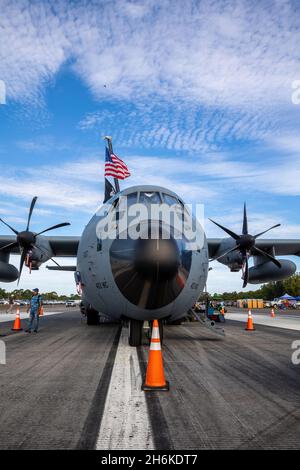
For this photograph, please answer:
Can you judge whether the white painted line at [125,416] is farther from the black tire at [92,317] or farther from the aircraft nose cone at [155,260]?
the black tire at [92,317]

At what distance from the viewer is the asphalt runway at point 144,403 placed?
3.29m

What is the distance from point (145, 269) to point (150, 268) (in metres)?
0.10

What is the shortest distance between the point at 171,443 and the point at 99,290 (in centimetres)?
549

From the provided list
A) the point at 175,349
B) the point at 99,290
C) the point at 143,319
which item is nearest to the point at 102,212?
the point at 99,290

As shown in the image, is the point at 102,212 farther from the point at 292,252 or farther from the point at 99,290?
the point at 292,252

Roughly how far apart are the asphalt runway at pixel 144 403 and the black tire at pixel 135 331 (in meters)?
0.69

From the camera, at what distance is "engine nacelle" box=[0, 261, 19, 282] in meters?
18.2

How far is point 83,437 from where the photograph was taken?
3.30 m

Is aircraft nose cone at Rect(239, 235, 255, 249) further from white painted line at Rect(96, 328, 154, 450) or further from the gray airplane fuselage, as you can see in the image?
white painted line at Rect(96, 328, 154, 450)

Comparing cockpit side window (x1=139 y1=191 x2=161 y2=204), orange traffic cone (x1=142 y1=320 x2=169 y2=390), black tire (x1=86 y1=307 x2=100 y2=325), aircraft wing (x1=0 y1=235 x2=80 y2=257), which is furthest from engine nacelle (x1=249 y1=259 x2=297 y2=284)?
orange traffic cone (x1=142 y1=320 x2=169 y2=390)

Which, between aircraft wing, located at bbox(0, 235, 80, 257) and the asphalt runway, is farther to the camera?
aircraft wing, located at bbox(0, 235, 80, 257)

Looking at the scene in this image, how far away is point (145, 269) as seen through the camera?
21.9ft

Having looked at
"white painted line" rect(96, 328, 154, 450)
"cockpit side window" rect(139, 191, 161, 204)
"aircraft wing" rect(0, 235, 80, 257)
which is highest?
"aircraft wing" rect(0, 235, 80, 257)

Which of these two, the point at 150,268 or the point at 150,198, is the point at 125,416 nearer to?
the point at 150,268
